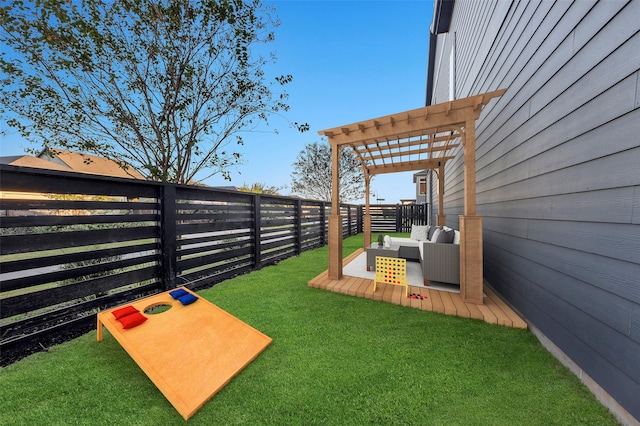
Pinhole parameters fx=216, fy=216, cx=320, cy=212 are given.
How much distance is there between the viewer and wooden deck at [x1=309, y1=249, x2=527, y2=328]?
2262mm

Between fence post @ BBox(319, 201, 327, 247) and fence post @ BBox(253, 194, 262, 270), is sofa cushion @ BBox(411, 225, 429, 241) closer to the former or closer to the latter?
fence post @ BBox(319, 201, 327, 247)

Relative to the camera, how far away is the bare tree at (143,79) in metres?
2.88

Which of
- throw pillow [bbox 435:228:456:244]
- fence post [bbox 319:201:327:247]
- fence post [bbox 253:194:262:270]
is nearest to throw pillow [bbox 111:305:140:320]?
fence post [bbox 253:194:262:270]

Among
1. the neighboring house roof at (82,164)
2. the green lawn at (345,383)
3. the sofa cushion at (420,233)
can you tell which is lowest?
the green lawn at (345,383)

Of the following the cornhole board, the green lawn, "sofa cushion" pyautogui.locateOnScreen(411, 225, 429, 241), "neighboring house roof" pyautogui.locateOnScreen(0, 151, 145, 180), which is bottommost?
the green lawn

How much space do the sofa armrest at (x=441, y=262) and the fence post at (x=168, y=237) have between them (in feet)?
11.3

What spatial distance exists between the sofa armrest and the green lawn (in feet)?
2.96

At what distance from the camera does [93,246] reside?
2271 mm

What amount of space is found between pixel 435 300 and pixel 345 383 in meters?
1.74

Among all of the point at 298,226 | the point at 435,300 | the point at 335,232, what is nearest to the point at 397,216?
the point at 298,226

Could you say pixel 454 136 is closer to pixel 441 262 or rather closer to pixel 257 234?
pixel 441 262

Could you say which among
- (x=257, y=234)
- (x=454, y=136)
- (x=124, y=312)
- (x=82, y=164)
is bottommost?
(x=124, y=312)

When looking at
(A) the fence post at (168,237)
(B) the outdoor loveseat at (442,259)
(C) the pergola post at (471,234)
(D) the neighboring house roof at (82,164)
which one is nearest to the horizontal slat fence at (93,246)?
(A) the fence post at (168,237)

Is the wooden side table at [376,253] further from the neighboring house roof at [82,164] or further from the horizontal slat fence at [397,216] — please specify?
the horizontal slat fence at [397,216]
